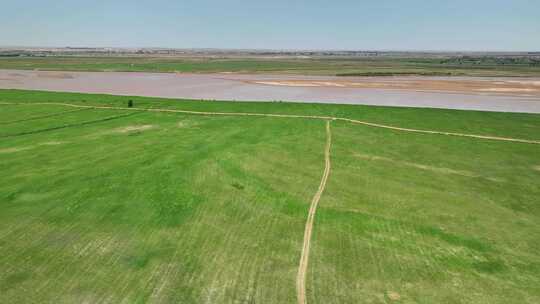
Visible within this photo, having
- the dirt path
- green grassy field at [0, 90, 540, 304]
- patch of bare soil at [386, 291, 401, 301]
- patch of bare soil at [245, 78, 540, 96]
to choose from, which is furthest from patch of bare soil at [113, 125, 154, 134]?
patch of bare soil at [245, 78, 540, 96]

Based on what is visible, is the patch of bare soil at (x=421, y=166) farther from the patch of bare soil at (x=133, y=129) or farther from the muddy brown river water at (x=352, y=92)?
the muddy brown river water at (x=352, y=92)

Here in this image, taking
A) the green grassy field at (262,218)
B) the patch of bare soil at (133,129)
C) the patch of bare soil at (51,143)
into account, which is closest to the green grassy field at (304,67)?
the patch of bare soil at (133,129)

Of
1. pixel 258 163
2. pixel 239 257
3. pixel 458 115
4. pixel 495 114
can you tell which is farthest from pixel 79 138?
pixel 495 114

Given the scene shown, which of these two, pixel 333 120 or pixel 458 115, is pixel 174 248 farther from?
pixel 458 115

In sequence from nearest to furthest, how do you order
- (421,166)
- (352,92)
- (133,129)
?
1. (421,166)
2. (133,129)
3. (352,92)

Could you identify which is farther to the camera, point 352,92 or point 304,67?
point 304,67

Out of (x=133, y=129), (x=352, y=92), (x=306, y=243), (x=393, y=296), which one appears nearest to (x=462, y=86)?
(x=352, y=92)

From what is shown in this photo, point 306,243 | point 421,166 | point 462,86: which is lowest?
point 306,243

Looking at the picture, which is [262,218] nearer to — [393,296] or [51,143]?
[393,296]
